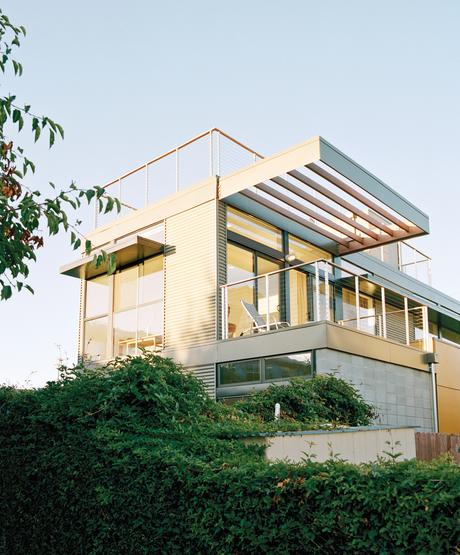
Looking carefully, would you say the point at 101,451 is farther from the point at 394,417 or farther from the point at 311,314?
the point at 311,314

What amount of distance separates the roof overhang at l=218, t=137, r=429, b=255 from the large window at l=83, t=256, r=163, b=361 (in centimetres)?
292

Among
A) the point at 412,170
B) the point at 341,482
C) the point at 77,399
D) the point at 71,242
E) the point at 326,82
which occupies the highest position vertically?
the point at 326,82

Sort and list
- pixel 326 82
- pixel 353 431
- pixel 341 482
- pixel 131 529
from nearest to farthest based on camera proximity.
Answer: pixel 341 482 → pixel 131 529 → pixel 353 431 → pixel 326 82


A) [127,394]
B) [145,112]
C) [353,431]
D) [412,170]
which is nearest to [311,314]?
[412,170]

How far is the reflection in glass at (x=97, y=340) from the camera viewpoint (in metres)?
17.0

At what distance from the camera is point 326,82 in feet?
51.3

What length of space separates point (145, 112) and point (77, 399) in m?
10.5

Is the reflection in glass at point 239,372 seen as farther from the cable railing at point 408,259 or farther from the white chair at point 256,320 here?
the cable railing at point 408,259

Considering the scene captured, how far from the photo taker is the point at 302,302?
1594 cm

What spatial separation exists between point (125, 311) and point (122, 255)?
4.68ft

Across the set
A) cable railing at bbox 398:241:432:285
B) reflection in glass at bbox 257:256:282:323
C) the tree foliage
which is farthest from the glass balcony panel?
the tree foliage

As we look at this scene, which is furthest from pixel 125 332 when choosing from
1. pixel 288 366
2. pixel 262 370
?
pixel 288 366

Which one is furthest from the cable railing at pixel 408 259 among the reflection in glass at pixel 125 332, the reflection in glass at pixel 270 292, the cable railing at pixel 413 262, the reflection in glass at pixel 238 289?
the reflection in glass at pixel 125 332

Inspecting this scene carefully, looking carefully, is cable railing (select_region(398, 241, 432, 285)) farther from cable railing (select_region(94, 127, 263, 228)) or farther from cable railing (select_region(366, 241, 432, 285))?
cable railing (select_region(94, 127, 263, 228))
